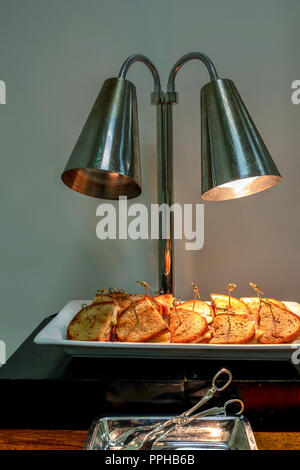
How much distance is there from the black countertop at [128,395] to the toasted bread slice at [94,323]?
0.07 m

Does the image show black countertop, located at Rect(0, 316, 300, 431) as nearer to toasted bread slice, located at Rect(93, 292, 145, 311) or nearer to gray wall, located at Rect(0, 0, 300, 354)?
toasted bread slice, located at Rect(93, 292, 145, 311)

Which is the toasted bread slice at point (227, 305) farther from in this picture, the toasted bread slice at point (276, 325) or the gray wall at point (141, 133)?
the gray wall at point (141, 133)

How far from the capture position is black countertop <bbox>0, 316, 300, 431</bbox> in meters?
0.57

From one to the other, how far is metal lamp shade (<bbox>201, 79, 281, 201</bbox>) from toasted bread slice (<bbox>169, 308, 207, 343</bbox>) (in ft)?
0.79

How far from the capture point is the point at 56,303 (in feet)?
3.37

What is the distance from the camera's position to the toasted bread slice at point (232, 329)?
0.63 metres

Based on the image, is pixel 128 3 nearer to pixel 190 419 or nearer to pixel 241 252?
pixel 241 252

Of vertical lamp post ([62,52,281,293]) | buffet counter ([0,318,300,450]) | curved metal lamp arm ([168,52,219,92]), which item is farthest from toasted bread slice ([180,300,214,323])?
curved metal lamp arm ([168,52,219,92])

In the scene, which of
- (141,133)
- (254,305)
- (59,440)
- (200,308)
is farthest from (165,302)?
(141,133)

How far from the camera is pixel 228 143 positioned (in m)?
0.58

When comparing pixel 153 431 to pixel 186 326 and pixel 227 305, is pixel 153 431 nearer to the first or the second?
pixel 186 326

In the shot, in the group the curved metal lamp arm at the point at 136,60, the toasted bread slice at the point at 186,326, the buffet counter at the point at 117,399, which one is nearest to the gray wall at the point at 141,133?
the curved metal lamp arm at the point at 136,60

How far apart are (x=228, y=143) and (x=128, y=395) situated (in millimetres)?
436

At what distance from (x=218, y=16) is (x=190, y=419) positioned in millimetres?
929
